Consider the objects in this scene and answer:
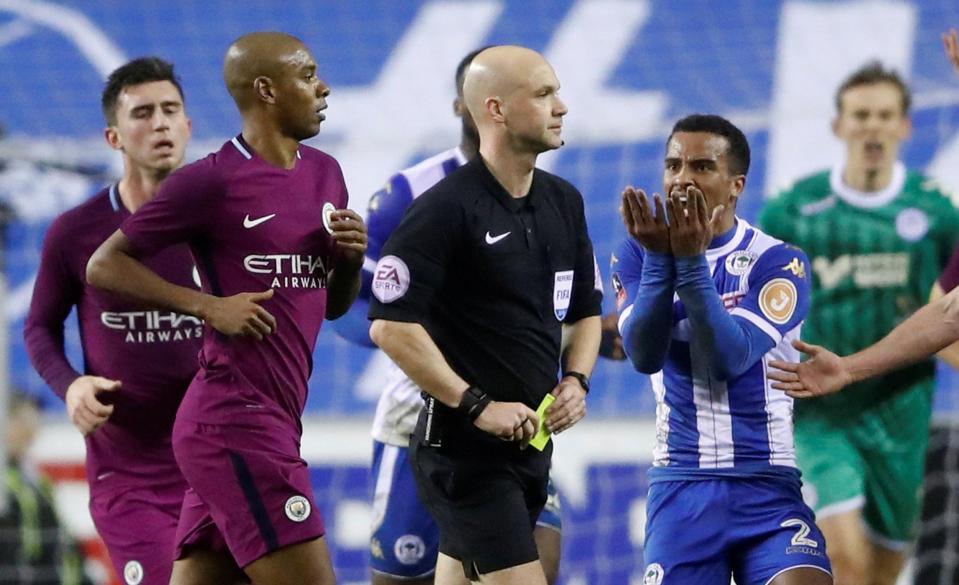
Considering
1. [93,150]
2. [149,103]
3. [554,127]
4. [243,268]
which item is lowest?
[243,268]

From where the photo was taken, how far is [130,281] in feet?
16.5

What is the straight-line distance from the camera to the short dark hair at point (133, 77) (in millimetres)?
6188

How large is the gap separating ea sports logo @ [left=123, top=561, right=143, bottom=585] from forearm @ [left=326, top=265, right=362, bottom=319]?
113 centimetres

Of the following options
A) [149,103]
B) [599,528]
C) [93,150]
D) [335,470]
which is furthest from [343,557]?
[149,103]

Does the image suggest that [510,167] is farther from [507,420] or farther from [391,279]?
[507,420]

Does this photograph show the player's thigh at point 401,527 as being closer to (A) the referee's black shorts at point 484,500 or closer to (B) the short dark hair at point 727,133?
(A) the referee's black shorts at point 484,500

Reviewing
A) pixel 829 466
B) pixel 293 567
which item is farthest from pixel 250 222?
pixel 829 466

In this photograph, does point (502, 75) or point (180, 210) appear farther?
point (502, 75)

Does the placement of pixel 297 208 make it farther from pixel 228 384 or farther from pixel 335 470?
pixel 335 470

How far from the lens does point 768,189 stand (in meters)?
10.7

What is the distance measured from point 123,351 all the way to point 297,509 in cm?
128

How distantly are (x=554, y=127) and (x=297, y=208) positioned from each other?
79cm

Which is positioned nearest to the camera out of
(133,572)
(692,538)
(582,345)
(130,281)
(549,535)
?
(130,281)

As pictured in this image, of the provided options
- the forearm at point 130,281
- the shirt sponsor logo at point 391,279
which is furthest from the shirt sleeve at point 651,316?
the forearm at point 130,281
